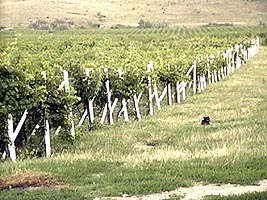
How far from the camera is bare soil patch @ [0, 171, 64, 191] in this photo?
32.6 ft

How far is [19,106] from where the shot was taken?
42.0ft

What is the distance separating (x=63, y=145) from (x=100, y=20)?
98.6 meters

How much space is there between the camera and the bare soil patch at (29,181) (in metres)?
9.94

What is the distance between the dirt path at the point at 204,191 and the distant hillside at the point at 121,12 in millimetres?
44009

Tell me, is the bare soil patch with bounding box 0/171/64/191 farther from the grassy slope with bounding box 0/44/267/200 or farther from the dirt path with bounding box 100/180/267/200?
the dirt path with bounding box 100/180/267/200

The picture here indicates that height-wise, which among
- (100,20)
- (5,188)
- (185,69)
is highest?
(5,188)

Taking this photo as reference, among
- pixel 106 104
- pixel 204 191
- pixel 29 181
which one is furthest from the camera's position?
pixel 106 104

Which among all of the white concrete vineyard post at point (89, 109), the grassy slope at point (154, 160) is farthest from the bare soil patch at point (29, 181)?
the white concrete vineyard post at point (89, 109)

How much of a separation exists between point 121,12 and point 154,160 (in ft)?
238

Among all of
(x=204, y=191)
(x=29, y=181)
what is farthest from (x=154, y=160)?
(x=29, y=181)

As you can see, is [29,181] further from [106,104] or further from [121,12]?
[121,12]

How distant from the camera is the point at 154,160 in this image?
11.5 metres

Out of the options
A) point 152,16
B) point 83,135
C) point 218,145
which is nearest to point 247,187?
point 218,145

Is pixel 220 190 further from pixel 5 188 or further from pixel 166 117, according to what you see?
pixel 166 117
